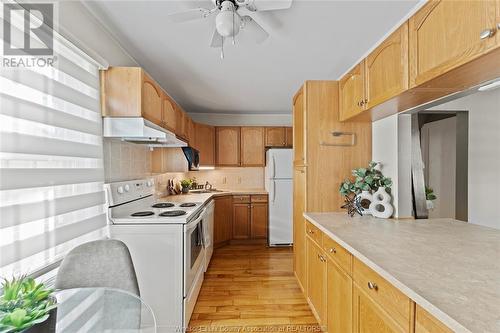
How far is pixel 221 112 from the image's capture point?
470cm

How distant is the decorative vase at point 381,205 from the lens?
1.91 m

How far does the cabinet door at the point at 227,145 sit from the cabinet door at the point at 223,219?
0.77 m

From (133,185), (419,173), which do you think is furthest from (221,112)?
(419,173)

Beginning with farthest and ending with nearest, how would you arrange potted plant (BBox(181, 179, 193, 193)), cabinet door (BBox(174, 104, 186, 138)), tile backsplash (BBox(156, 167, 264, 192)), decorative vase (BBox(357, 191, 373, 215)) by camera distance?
tile backsplash (BBox(156, 167, 264, 192)), potted plant (BBox(181, 179, 193, 193)), cabinet door (BBox(174, 104, 186, 138)), decorative vase (BBox(357, 191, 373, 215))

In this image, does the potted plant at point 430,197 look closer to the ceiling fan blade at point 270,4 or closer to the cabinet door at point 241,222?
the ceiling fan blade at point 270,4

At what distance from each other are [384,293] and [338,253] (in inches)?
19.0

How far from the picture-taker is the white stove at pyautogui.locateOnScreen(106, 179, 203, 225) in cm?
192

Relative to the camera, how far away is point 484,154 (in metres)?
1.45

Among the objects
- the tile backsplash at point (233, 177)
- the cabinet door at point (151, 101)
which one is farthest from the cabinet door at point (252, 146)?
the cabinet door at point (151, 101)

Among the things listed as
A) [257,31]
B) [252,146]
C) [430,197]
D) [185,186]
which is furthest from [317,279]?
[252,146]

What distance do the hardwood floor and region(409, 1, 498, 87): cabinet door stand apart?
2.05 metres

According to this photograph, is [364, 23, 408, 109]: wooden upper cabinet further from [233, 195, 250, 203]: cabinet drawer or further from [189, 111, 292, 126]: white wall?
[189, 111, 292, 126]: white wall

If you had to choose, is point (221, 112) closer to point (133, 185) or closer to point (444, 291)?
point (133, 185)

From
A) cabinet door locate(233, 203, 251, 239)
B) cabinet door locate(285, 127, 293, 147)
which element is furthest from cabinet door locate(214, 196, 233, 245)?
cabinet door locate(285, 127, 293, 147)
